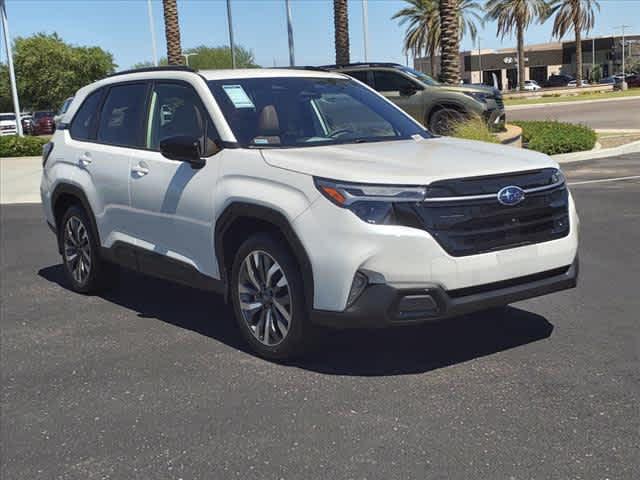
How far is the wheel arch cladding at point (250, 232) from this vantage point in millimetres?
4551

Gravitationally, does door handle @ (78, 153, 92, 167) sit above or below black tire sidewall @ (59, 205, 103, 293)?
above

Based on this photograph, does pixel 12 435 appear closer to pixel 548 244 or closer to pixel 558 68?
pixel 548 244

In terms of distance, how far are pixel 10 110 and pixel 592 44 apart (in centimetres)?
7567

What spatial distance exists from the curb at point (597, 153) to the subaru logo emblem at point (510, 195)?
1253 cm

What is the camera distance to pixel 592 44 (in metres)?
107

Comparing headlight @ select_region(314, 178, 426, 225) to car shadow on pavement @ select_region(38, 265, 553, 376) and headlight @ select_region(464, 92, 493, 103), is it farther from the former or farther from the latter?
headlight @ select_region(464, 92, 493, 103)

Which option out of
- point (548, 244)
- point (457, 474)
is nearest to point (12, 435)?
point (457, 474)

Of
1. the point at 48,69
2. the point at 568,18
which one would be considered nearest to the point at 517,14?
the point at 568,18

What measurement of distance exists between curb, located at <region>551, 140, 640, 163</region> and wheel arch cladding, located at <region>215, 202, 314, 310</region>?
12.6 meters

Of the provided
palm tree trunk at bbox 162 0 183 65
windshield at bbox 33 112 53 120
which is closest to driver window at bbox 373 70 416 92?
palm tree trunk at bbox 162 0 183 65

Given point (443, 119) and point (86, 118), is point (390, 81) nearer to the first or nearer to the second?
point (443, 119)

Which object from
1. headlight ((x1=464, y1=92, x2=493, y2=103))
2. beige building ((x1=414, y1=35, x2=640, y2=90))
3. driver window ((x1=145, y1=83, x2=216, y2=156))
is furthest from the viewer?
beige building ((x1=414, y1=35, x2=640, y2=90))

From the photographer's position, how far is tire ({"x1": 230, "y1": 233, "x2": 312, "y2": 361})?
4703 millimetres

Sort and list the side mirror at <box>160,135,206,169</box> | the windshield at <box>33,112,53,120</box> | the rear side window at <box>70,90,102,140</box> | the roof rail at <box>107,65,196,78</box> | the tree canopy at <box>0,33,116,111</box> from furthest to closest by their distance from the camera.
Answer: the tree canopy at <box>0,33,116,111</box> < the windshield at <box>33,112,53,120</box> < the rear side window at <box>70,90,102,140</box> < the roof rail at <box>107,65,196,78</box> < the side mirror at <box>160,135,206,169</box>
